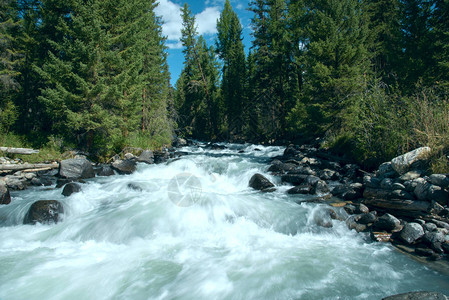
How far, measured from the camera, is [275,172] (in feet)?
40.0

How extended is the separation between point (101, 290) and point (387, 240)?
5.97 meters

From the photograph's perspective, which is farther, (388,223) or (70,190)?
(70,190)

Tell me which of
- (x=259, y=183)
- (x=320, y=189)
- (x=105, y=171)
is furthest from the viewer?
(x=105, y=171)

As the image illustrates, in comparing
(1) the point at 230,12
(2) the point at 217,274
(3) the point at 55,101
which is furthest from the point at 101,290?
(1) the point at 230,12

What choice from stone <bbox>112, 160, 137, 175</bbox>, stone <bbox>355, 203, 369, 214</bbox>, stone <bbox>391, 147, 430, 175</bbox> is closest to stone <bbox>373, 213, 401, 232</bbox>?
stone <bbox>355, 203, 369, 214</bbox>

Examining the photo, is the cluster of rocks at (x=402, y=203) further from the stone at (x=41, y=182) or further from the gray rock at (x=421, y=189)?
the stone at (x=41, y=182)

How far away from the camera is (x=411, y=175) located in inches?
272

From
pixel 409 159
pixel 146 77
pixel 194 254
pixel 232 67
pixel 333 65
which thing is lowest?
pixel 194 254

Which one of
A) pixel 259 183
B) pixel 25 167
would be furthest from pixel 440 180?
pixel 25 167

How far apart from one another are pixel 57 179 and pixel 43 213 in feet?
17.2

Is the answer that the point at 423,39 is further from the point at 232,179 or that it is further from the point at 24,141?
the point at 24,141

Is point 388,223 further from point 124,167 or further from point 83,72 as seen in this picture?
point 83,72

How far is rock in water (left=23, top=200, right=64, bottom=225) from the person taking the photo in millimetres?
6633

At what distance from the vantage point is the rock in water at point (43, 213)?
21.8 ft
